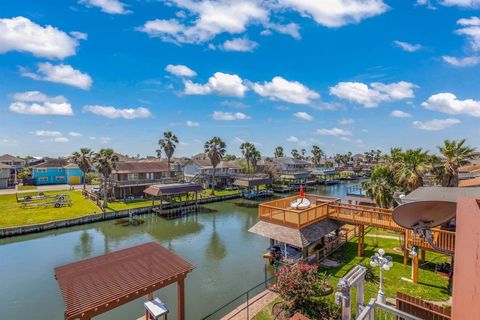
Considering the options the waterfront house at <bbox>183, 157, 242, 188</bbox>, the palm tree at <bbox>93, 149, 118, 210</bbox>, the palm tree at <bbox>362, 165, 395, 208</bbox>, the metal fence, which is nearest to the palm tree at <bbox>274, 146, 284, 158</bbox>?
the waterfront house at <bbox>183, 157, 242, 188</bbox>

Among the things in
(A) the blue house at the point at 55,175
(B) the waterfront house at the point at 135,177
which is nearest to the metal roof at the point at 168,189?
(B) the waterfront house at the point at 135,177

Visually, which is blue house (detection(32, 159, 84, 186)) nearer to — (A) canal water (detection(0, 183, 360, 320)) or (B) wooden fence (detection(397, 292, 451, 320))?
(A) canal water (detection(0, 183, 360, 320))

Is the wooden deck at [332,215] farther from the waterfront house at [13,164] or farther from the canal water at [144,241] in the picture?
the waterfront house at [13,164]

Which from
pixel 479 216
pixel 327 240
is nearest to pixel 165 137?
pixel 327 240

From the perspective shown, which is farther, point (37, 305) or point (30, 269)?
point (30, 269)

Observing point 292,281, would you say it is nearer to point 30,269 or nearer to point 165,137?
point 30,269
